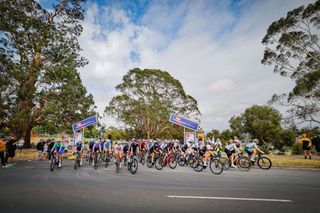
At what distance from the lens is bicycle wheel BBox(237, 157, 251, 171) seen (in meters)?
12.1

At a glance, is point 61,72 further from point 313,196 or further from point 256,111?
point 256,111

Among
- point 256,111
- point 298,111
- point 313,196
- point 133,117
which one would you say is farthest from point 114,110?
point 256,111

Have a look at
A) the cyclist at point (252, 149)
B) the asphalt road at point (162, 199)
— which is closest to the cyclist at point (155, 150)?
the cyclist at point (252, 149)

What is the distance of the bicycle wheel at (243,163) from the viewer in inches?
475

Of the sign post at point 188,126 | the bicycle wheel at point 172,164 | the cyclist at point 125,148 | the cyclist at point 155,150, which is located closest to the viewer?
the cyclist at point 125,148

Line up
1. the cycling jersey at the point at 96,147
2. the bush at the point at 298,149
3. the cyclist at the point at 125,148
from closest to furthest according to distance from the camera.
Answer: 1. the cyclist at the point at 125,148
2. the cycling jersey at the point at 96,147
3. the bush at the point at 298,149

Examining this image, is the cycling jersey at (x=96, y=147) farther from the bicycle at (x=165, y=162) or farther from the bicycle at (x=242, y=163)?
the bicycle at (x=242, y=163)

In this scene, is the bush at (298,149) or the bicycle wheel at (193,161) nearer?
the bicycle wheel at (193,161)

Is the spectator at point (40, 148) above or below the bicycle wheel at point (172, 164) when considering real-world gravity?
above

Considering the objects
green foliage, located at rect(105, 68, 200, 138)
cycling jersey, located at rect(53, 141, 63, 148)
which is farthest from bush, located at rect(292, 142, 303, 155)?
cycling jersey, located at rect(53, 141, 63, 148)

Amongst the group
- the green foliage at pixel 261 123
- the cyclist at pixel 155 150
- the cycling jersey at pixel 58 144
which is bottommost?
the cyclist at pixel 155 150

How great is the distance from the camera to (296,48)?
76.9 ft

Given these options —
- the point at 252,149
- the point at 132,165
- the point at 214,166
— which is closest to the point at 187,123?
the point at 252,149

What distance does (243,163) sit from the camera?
485 inches
